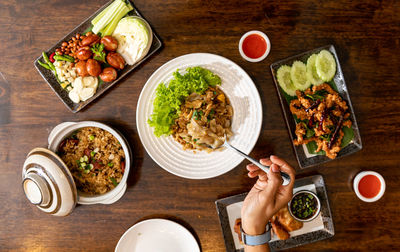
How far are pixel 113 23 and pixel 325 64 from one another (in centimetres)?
202

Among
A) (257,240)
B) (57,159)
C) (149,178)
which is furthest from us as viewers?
(149,178)

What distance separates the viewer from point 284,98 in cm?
263

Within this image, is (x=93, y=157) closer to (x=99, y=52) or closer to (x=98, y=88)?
(x=98, y=88)

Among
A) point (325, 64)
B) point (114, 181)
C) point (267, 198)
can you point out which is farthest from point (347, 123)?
point (114, 181)

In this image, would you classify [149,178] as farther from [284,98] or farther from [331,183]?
[331,183]

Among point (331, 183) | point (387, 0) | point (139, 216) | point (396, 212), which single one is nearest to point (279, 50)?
point (387, 0)

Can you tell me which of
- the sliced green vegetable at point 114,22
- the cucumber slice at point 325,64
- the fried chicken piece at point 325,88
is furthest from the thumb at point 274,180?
the sliced green vegetable at point 114,22

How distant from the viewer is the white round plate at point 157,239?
9.10 feet

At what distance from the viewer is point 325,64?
261cm

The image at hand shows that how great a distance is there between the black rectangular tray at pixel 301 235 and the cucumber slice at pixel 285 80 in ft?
2.74

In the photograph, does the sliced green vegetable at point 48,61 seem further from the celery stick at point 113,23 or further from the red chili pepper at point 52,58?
the celery stick at point 113,23

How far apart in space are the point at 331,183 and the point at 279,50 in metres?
1.38

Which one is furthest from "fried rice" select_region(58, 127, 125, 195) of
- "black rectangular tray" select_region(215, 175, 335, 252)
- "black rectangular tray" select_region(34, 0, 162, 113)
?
"black rectangular tray" select_region(215, 175, 335, 252)

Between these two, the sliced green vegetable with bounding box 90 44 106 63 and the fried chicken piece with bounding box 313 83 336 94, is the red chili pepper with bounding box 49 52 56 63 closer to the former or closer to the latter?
the sliced green vegetable with bounding box 90 44 106 63
